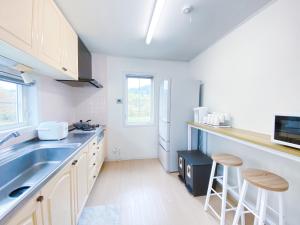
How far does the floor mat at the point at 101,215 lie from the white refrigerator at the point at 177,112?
1.33 meters

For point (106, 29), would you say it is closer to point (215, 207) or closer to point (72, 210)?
point (72, 210)

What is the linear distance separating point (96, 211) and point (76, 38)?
7.98 feet

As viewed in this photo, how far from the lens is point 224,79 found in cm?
238

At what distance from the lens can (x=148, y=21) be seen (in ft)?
6.40

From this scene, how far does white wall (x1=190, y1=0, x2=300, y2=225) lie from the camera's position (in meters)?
1.42

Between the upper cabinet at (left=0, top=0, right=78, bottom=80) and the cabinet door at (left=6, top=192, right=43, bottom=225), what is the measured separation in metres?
0.98

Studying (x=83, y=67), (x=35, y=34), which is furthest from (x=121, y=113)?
(x=35, y=34)

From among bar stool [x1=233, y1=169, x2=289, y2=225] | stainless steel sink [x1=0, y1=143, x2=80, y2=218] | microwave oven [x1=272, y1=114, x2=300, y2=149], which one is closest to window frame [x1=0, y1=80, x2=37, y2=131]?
stainless steel sink [x1=0, y1=143, x2=80, y2=218]

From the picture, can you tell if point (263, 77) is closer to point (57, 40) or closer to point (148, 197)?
point (148, 197)

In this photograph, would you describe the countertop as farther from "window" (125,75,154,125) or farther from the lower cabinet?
"window" (125,75,154,125)

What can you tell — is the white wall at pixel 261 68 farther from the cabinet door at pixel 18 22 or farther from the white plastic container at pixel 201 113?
the cabinet door at pixel 18 22

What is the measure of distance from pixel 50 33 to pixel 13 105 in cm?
94

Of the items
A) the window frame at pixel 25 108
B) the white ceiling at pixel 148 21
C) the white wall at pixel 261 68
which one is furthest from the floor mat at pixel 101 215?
the white ceiling at pixel 148 21

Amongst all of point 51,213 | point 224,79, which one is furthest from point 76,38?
point 224,79
